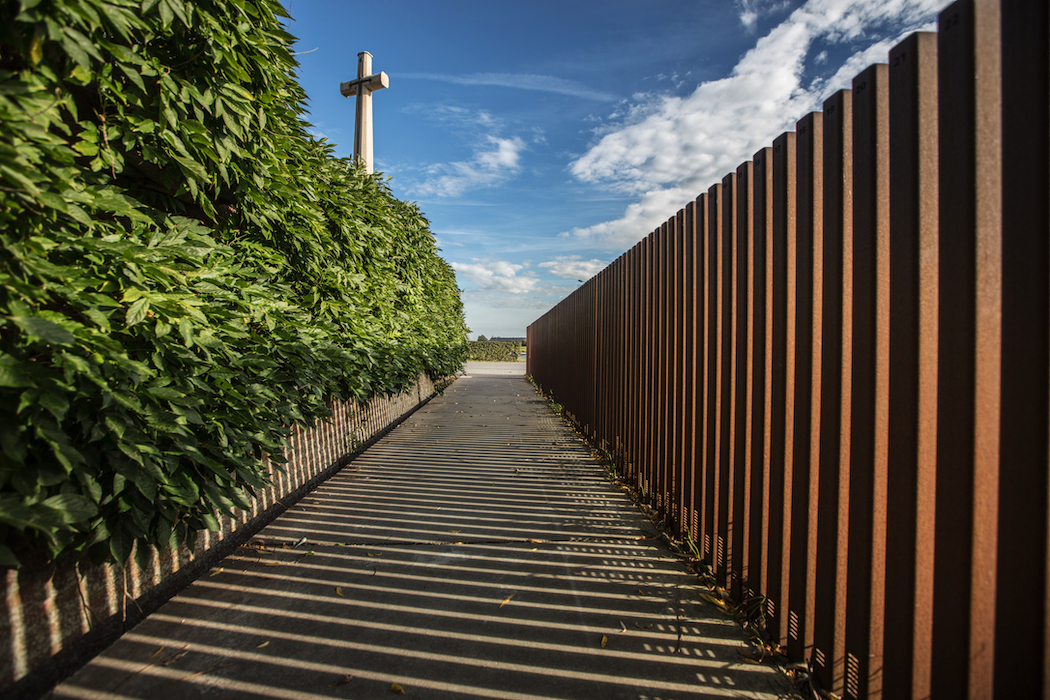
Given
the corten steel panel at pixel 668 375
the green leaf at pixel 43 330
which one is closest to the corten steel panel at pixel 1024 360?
the corten steel panel at pixel 668 375

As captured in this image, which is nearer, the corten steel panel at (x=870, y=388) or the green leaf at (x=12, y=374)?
the green leaf at (x=12, y=374)

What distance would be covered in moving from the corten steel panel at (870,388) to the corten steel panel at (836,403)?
60mm

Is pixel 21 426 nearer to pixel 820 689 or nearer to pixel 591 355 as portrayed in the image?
pixel 820 689

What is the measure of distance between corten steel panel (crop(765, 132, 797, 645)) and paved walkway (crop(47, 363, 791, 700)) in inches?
12.2

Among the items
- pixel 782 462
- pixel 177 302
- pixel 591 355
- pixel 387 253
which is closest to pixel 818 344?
pixel 782 462

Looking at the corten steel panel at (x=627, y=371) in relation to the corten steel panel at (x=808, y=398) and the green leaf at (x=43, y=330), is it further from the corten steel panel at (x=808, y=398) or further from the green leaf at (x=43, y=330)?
the green leaf at (x=43, y=330)

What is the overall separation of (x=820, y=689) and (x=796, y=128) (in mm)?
2191

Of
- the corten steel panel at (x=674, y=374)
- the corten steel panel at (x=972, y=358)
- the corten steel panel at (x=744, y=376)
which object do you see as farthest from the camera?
the corten steel panel at (x=674, y=374)

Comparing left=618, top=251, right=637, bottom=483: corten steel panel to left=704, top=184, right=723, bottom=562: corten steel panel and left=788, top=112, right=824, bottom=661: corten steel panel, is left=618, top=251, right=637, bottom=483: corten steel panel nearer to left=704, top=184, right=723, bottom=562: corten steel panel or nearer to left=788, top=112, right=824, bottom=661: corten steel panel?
left=704, top=184, right=723, bottom=562: corten steel panel

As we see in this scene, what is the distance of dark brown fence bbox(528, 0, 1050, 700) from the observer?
1.06 metres

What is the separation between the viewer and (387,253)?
243 inches

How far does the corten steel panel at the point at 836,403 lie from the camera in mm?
1556

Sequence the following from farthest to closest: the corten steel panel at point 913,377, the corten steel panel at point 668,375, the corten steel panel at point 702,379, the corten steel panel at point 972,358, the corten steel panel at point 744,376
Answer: the corten steel panel at point 668,375 → the corten steel panel at point 702,379 → the corten steel panel at point 744,376 → the corten steel panel at point 913,377 → the corten steel panel at point 972,358

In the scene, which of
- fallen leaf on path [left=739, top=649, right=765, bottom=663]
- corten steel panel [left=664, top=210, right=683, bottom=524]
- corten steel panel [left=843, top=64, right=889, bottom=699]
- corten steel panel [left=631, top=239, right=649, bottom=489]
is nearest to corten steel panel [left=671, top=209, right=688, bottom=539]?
corten steel panel [left=664, top=210, right=683, bottom=524]
